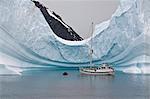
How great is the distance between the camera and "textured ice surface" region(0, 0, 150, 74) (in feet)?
20.9

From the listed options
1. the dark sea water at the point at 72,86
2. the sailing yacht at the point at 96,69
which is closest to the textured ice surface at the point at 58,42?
the sailing yacht at the point at 96,69

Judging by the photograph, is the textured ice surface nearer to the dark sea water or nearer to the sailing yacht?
the sailing yacht

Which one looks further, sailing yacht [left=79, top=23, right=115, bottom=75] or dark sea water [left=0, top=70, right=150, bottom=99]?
sailing yacht [left=79, top=23, right=115, bottom=75]

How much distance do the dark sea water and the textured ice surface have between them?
6.8 inches

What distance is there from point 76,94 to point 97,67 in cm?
130

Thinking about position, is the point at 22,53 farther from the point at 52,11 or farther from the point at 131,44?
the point at 131,44

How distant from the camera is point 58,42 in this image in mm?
6520

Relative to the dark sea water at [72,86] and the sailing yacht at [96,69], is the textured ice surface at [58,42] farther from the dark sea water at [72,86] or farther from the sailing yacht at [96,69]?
the dark sea water at [72,86]

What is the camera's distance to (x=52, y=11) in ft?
20.4

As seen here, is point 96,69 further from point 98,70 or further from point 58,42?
point 58,42

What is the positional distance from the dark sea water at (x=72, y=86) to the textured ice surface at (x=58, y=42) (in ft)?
0.57

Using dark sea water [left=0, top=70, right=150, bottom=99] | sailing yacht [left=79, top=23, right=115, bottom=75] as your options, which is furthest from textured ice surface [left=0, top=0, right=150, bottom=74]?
dark sea water [left=0, top=70, right=150, bottom=99]

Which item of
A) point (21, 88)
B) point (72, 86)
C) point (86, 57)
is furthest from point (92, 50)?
point (21, 88)

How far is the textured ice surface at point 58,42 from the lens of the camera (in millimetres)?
6363
